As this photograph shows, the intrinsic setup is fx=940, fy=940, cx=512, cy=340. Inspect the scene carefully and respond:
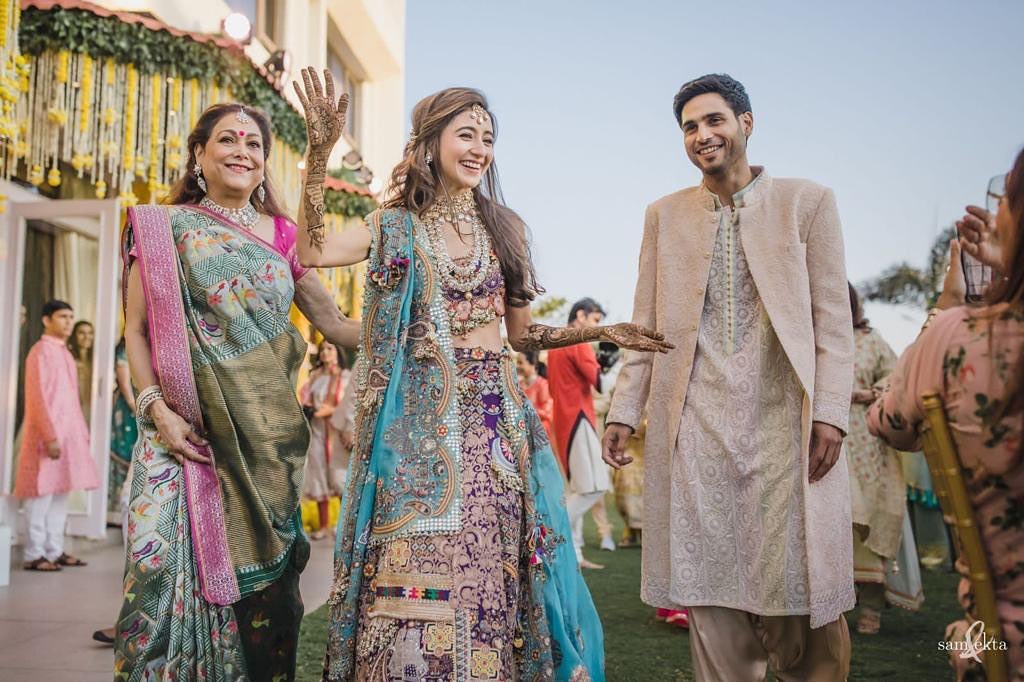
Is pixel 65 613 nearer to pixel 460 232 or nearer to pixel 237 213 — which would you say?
pixel 237 213

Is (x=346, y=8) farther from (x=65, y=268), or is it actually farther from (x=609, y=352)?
(x=609, y=352)

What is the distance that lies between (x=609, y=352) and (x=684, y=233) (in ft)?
13.3

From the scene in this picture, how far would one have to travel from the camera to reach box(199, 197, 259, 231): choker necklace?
3.44 m

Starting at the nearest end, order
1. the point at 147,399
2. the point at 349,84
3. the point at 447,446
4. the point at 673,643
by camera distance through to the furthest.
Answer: the point at 447,446 < the point at 147,399 < the point at 673,643 < the point at 349,84

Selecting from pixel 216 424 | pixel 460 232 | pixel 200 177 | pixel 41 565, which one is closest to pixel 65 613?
pixel 41 565

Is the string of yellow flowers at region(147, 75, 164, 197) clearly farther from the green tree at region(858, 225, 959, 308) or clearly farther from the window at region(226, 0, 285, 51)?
the green tree at region(858, 225, 959, 308)

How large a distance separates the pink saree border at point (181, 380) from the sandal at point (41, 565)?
16.2 feet

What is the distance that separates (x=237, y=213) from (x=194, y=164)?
0.28 m

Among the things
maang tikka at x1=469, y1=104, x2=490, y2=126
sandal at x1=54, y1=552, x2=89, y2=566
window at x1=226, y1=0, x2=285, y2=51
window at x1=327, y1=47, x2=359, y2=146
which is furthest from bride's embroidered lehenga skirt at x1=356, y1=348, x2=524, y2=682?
window at x1=327, y1=47, x2=359, y2=146

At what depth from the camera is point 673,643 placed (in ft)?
16.7

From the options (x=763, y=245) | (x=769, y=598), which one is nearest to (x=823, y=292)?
(x=763, y=245)

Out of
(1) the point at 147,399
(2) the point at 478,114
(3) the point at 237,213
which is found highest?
(2) the point at 478,114

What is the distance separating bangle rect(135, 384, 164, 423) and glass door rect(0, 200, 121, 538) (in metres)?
5.22

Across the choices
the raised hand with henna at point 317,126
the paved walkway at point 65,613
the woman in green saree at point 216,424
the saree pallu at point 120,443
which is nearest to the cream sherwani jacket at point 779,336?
the woman in green saree at point 216,424
